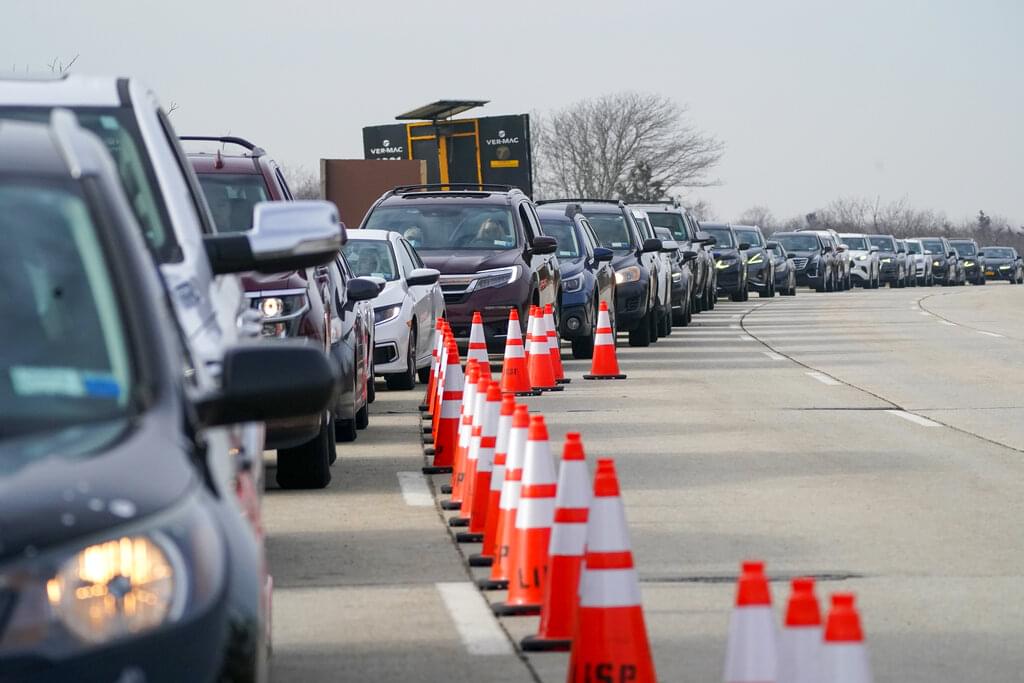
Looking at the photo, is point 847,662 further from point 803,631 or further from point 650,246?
point 650,246

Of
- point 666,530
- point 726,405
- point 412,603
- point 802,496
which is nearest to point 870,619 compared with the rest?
point 412,603

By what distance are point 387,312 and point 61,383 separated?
13630 mm

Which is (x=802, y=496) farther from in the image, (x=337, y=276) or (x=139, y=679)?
(x=139, y=679)

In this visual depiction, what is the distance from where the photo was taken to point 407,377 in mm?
18234

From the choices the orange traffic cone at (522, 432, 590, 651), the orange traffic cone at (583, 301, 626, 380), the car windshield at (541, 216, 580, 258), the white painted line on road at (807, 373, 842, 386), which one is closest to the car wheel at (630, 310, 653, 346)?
the car windshield at (541, 216, 580, 258)

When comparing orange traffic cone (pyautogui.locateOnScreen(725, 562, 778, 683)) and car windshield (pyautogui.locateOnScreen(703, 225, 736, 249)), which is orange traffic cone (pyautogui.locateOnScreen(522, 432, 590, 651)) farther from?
car windshield (pyautogui.locateOnScreen(703, 225, 736, 249))

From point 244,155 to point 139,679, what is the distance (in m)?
9.50

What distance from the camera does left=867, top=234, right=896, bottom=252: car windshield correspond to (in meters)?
77.4

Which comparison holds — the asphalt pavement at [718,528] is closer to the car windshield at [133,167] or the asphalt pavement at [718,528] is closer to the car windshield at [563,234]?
the car windshield at [133,167]

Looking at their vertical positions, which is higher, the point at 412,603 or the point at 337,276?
the point at 337,276

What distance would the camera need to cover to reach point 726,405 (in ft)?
55.5

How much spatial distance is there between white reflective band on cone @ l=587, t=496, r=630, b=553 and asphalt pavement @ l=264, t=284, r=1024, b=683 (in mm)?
703

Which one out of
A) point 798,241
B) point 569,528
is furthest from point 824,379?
point 798,241

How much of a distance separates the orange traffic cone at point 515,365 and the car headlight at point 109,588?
13.6 m
